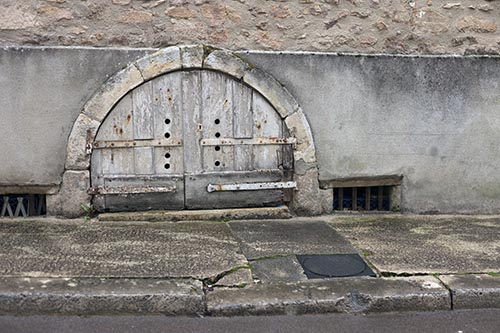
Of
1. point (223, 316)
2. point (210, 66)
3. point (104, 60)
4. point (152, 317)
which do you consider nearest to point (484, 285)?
point (223, 316)

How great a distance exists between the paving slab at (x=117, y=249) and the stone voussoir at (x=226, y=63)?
4.43 feet

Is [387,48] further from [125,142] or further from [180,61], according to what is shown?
[125,142]

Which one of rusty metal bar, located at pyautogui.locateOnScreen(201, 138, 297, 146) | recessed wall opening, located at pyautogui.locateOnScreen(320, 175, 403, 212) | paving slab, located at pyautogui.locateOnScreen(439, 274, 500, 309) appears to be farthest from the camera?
recessed wall opening, located at pyautogui.locateOnScreen(320, 175, 403, 212)

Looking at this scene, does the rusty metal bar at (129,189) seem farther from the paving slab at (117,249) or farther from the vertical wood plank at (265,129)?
the vertical wood plank at (265,129)

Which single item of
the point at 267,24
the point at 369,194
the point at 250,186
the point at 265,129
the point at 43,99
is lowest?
the point at 369,194

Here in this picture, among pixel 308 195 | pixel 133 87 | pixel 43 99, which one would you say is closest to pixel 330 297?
pixel 308 195

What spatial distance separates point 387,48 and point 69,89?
2.89 m

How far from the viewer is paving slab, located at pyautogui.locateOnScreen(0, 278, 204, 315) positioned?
114 inches

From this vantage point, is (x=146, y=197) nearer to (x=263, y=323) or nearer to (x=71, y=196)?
(x=71, y=196)

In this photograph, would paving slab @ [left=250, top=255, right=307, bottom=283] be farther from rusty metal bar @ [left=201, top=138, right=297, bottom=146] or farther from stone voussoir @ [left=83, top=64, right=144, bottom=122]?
stone voussoir @ [left=83, top=64, right=144, bottom=122]

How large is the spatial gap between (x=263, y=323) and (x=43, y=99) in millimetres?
2734

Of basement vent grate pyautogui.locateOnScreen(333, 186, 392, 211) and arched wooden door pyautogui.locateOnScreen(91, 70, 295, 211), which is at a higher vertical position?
arched wooden door pyautogui.locateOnScreen(91, 70, 295, 211)

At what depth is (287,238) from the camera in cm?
406

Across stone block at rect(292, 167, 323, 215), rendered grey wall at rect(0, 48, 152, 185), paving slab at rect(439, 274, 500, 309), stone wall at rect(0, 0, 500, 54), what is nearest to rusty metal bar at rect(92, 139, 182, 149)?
rendered grey wall at rect(0, 48, 152, 185)
